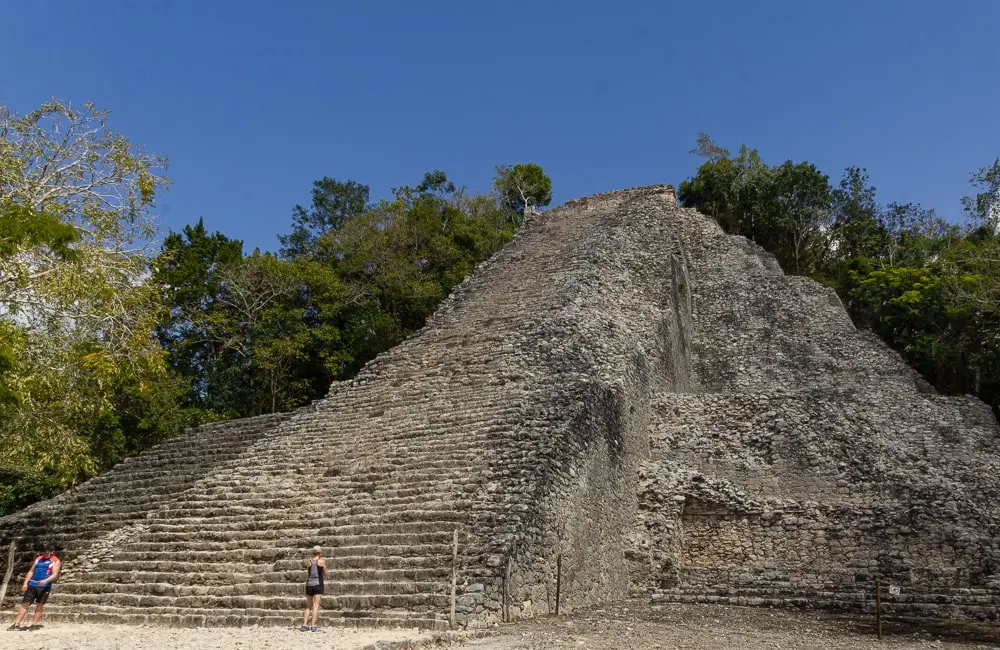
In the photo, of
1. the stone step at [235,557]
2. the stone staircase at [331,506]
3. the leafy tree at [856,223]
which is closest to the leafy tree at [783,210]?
the leafy tree at [856,223]

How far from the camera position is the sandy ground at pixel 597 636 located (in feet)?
20.1

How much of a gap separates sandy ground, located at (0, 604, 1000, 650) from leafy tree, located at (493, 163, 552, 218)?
23.1 m

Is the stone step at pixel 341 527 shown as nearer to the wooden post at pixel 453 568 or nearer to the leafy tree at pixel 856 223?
the wooden post at pixel 453 568

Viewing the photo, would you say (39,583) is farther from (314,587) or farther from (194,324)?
(194,324)

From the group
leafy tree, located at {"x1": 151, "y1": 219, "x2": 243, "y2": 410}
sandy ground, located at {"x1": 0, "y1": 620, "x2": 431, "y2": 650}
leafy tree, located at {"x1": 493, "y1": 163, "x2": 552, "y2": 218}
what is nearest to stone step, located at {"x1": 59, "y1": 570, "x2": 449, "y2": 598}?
sandy ground, located at {"x1": 0, "y1": 620, "x2": 431, "y2": 650}

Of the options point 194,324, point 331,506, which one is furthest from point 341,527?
point 194,324

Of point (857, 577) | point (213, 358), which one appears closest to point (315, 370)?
point (213, 358)

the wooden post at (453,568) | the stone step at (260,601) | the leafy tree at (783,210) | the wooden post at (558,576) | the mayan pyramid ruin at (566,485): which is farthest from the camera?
the leafy tree at (783,210)

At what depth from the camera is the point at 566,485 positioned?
29.9 ft

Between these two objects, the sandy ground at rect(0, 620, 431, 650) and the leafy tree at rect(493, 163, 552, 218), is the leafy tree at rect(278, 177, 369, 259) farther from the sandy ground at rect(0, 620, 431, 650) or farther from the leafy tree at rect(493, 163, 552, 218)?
the sandy ground at rect(0, 620, 431, 650)

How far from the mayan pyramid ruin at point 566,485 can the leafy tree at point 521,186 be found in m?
→ 14.9

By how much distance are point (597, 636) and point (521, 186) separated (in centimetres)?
2456

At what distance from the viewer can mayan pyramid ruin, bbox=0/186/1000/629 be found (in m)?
7.98

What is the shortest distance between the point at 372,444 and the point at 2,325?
16.0 feet
